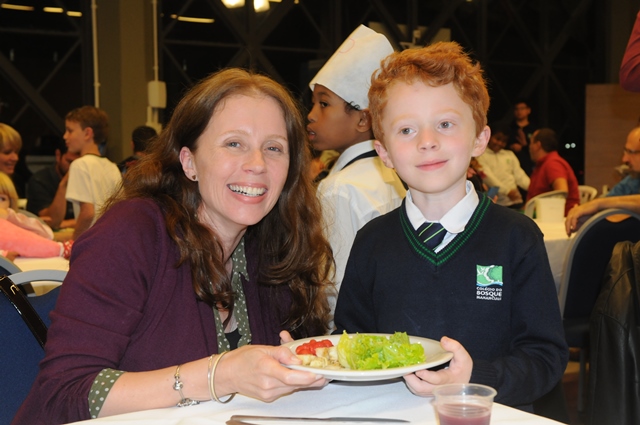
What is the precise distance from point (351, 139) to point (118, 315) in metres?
1.65

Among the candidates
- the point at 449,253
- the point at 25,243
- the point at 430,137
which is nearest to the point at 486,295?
the point at 449,253

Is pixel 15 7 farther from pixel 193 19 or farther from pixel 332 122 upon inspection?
pixel 332 122

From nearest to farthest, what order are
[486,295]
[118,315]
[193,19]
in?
[118,315]
[486,295]
[193,19]

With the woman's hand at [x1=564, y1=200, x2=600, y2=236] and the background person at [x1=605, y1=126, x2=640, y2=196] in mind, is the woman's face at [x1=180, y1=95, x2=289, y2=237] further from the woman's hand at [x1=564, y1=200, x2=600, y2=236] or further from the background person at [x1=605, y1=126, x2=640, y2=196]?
the background person at [x1=605, y1=126, x2=640, y2=196]

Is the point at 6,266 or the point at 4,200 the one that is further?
the point at 4,200

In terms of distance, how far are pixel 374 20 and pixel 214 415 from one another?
10.3m

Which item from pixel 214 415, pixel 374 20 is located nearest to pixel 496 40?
pixel 374 20

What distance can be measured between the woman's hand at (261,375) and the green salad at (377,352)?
6 centimetres

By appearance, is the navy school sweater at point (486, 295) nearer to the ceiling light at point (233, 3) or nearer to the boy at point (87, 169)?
the boy at point (87, 169)

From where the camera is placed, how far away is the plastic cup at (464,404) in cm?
108

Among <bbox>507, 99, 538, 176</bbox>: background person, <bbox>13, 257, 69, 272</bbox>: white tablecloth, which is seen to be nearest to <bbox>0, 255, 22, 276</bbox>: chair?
<bbox>13, 257, 69, 272</bbox>: white tablecloth

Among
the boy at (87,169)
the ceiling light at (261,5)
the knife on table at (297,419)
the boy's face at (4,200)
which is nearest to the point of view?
the knife on table at (297,419)

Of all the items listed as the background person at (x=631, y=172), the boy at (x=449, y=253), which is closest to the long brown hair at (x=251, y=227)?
the boy at (x=449, y=253)

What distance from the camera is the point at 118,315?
1.59m
